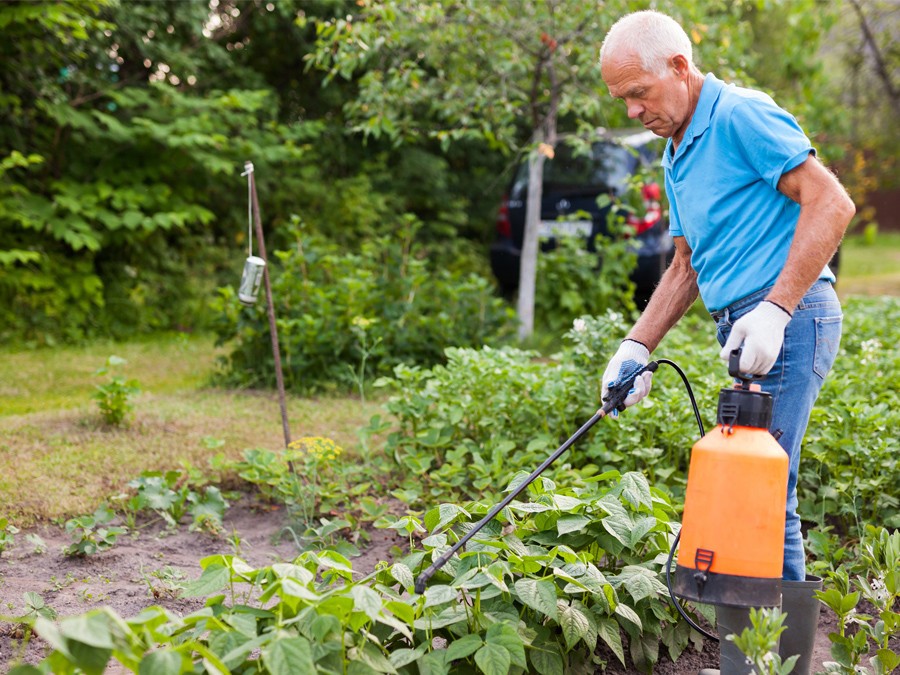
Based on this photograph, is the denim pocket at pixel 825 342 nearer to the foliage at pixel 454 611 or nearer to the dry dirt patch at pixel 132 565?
the foliage at pixel 454 611

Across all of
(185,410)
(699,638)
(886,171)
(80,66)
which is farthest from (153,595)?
(886,171)

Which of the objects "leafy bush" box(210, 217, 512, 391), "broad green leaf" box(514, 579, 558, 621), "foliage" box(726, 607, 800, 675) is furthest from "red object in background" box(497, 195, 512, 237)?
"foliage" box(726, 607, 800, 675)

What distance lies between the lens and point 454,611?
6.48ft

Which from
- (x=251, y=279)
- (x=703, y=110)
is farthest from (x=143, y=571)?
(x=703, y=110)

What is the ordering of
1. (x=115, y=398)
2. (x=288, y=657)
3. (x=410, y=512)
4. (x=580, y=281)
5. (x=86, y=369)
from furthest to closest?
1. (x=580, y=281)
2. (x=86, y=369)
3. (x=115, y=398)
4. (x=410, y=512)
5. (x=288, y=657)

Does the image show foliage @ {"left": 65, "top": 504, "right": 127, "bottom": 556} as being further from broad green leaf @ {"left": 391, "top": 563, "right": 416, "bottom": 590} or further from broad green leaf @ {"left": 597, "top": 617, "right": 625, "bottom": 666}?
broad green leaf @ {"left": 597, "top": 617, "right": 625, "bottom": 666}

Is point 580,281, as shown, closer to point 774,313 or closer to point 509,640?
point 774,313

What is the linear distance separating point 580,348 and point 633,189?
3.41 meters

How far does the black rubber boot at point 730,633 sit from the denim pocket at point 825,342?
0.58 m

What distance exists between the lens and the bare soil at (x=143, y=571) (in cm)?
241

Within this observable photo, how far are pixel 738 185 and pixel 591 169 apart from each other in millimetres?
5686

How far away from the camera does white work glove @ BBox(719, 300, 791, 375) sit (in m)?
1.85

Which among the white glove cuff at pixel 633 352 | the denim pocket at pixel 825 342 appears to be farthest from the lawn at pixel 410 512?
the denim pocket at pixel 825 342

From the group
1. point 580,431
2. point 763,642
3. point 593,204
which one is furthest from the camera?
point 593,204
